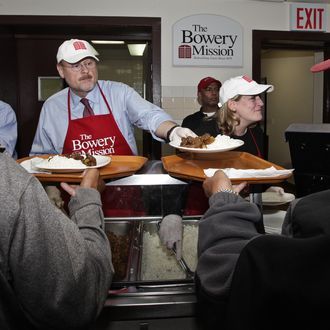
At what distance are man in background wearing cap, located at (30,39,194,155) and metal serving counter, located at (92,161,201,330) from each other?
1.64 ft

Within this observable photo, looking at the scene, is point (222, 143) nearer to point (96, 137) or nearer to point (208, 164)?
point (208, 164)

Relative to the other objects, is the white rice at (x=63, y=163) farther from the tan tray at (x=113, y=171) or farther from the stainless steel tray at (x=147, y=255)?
the stainless steel tray at (x=147, y=255)

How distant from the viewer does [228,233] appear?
2.71 feet

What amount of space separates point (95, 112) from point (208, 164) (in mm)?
1055

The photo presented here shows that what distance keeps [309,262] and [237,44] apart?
417 centimetres

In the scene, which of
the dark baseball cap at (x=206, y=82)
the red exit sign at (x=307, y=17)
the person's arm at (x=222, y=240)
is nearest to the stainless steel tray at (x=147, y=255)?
the person's arm at (x=222, y=240)

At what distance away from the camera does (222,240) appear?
0.83 metres

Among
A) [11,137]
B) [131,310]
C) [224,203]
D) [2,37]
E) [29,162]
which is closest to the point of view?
[224,203]

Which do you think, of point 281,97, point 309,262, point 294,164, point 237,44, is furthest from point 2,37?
point 281,97

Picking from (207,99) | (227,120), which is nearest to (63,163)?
(227,120)

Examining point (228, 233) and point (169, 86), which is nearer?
point (228, 233)

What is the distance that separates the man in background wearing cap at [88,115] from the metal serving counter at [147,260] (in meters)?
0.50

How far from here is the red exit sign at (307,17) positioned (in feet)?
14.5

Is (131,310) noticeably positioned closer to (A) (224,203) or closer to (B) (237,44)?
(A) (224,203)
